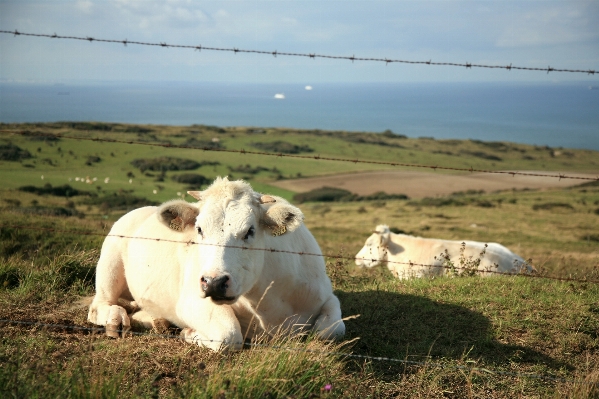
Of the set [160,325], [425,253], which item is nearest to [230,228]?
[160,325]

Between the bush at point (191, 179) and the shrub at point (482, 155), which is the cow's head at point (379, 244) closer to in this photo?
the bush at point (191, 179)

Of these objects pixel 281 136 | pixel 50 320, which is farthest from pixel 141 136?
pixel 50 320

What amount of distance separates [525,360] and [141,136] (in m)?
58.1

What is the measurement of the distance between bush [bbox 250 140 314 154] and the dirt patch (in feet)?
27.8

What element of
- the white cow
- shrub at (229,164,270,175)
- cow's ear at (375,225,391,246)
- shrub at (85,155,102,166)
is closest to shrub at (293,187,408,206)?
shrub at (229,164,270,175)

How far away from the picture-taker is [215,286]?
16.6ft

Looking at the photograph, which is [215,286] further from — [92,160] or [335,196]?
[335,196]

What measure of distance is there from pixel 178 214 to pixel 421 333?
9.69 ft

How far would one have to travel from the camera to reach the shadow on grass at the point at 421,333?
5.78 metres

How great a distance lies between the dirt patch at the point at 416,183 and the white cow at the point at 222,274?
146 ft

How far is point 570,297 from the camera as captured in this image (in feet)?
24.8

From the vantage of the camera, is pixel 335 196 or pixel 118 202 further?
pixel 335 196

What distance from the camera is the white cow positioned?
5543 mm

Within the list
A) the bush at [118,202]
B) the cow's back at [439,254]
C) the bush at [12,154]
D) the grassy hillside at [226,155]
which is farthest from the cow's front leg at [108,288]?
the bush at [118,202]
